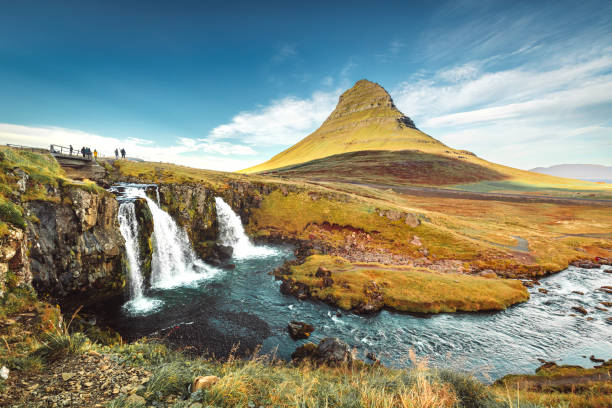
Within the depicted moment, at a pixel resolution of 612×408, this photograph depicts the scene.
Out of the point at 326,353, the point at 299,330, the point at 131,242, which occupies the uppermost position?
the point at 131,242

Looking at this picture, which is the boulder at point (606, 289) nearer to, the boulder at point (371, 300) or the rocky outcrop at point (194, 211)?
the boulder at point (371, 300)

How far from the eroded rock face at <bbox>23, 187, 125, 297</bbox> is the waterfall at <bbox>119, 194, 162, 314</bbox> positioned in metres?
1.86

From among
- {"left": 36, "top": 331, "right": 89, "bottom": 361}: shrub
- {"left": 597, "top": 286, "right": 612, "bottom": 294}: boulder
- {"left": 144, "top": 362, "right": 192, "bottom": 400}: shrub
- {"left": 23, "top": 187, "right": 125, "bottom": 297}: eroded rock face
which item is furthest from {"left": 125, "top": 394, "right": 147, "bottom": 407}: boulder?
{"left": 597, "top": 286, "right": 612, "bottom": 294}: boulder

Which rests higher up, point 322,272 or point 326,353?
point 322,272

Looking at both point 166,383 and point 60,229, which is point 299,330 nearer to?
point 166,383

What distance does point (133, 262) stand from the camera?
25938 millimetres

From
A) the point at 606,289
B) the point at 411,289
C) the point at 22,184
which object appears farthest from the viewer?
the point at 606,289

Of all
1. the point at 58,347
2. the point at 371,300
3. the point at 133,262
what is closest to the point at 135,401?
the point at 58,347

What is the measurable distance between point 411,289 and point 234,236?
3036 centimetres

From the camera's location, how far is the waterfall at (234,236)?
40672mm

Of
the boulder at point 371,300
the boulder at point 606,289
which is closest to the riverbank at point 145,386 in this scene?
the boulder at point 371,300

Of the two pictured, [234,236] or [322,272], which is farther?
[234,236]

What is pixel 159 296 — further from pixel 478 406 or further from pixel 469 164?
pixel 469 164

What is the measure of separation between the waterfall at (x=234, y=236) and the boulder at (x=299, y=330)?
19230 mm
